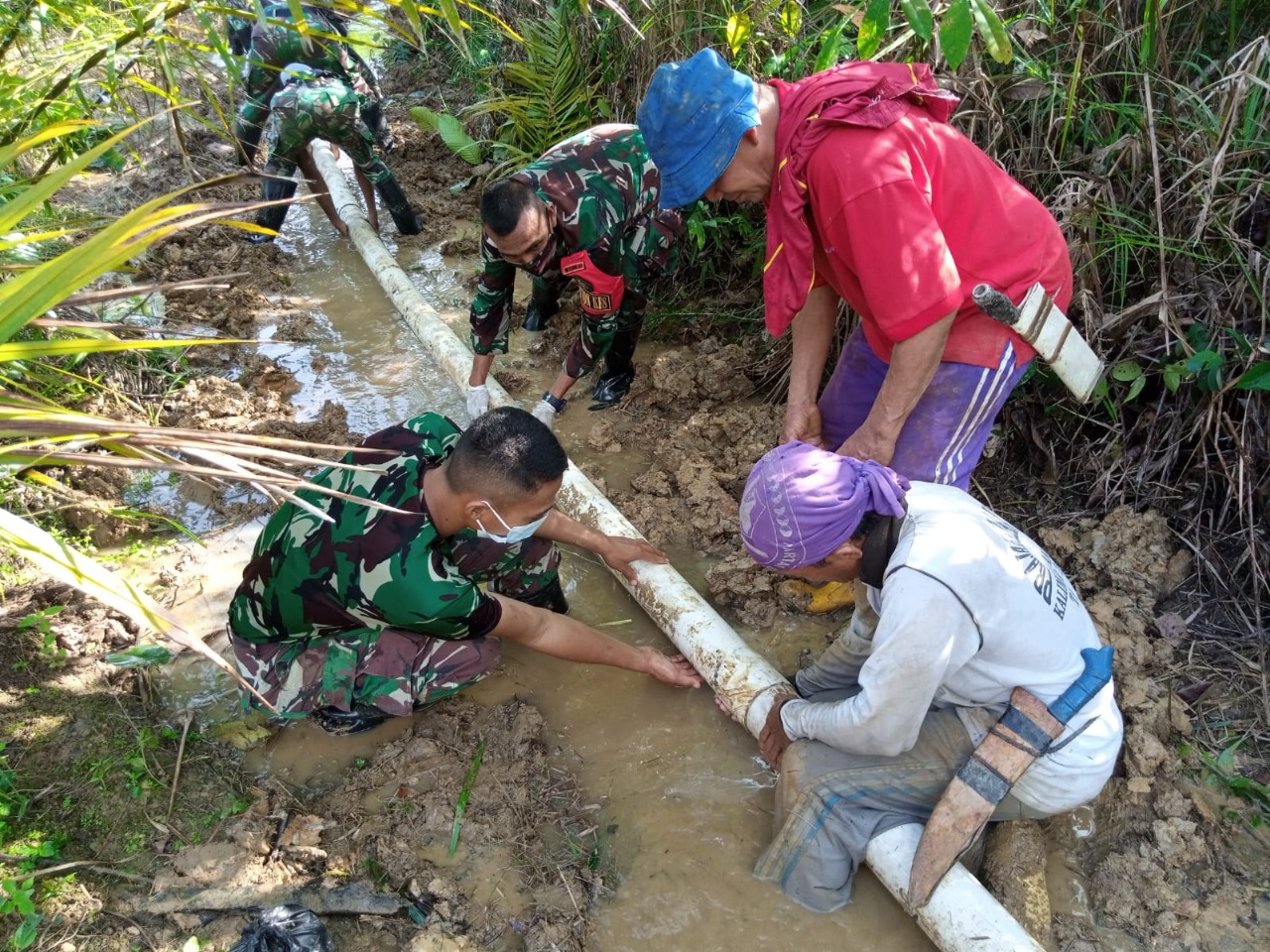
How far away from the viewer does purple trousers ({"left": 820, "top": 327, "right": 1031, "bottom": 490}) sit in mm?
2393

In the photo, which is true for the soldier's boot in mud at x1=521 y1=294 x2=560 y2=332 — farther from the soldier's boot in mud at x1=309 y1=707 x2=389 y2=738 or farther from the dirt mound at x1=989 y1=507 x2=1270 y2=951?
the dirt mound at x1=989 y1=507 x2=1270 y2=951

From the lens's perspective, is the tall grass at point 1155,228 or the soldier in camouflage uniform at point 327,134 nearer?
the tall grass at point 1155,228

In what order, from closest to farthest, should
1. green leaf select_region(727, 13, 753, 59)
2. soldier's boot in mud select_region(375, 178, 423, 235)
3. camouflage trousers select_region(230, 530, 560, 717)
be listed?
Result: camouflage trousers select_region(230, 530, 560, 717) < green leaf select_region(727, 13, 753, 59) < soldier's boot in mud select_region(375, 178, 423, 235)

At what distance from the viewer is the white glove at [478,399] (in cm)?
404

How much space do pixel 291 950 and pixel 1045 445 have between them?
9.58 feet

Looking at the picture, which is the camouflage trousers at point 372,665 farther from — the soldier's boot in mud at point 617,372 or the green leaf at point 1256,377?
the green leaf at point 1256,377

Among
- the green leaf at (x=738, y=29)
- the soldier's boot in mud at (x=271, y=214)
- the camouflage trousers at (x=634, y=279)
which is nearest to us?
the green leaf at (x=738, y=29)

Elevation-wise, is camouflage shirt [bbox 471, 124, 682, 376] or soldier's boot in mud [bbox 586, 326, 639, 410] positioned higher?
camouflage shirt [bbox 471, 124, 682, 376]

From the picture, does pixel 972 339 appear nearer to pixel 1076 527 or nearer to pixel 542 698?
pixel 1076 527

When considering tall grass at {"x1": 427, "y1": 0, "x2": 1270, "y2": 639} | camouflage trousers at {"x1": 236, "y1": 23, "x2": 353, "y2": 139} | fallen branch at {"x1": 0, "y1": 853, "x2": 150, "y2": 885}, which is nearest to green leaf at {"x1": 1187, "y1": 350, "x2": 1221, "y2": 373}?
tall grass at {"x1": 427, "y1": 0, "x2": 1270, "y2": 639}

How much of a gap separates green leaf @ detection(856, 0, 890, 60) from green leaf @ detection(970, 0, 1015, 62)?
213 millimetres

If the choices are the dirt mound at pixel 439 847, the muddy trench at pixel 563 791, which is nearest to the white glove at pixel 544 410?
the muddy trench at pixel 563 791

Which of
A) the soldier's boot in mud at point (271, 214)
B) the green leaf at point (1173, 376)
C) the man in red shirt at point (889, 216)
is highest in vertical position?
the man in red shirt at point (889, 216)

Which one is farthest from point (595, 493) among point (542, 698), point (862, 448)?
point (862, 448)
